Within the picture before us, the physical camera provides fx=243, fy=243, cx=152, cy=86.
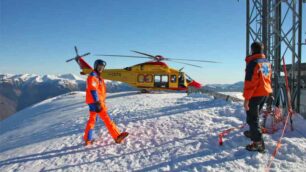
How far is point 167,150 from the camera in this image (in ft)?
19.7

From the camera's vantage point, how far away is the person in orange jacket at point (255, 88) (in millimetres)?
5262

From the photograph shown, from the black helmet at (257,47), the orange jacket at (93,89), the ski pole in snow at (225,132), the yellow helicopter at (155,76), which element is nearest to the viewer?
the black helmet at (257,47)

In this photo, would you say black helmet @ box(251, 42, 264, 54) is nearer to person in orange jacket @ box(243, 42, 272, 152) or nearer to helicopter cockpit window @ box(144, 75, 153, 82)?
person in orange jacket @ box(243, 42, 272, 152)

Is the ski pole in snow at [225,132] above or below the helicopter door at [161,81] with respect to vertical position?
below

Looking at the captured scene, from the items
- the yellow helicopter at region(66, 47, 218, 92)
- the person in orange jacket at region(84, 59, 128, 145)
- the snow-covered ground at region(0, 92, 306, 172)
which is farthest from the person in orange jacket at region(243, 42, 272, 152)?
the yellow helicopter at region(66, 47, 218, 92)

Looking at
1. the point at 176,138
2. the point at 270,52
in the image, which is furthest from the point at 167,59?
the point at 176,138

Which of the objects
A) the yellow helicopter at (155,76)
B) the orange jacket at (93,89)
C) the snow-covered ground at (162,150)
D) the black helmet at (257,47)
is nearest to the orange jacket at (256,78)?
the black helmet at (257,47)

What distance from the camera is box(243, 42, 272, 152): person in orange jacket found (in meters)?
5.26

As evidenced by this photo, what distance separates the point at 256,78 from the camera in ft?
17.3

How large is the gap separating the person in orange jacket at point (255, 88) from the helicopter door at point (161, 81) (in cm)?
1441

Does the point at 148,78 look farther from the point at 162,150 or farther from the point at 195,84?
the point at 162,150

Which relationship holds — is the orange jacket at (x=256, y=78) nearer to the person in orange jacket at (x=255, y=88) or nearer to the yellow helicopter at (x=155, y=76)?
the person in orange jacket at (x=255, y=88)

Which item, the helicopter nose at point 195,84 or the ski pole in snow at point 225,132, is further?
the helicopter nose at point 195,84

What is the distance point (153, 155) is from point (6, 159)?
401cm
